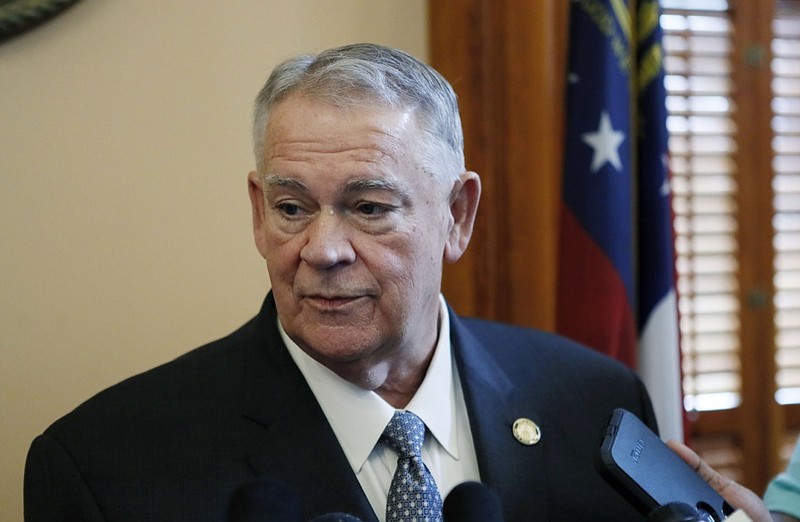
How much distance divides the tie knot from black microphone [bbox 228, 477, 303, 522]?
61cm

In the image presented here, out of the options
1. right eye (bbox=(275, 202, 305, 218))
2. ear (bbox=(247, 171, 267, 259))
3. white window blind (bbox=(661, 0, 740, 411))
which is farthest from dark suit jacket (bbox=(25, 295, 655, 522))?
white window blind (bbox=(661, 0, 740, 411))

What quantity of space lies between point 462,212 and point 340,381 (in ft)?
1.26

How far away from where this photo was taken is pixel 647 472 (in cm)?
124

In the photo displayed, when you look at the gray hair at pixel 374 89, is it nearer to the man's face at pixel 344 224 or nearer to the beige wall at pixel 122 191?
the man's face at pixel 344 224

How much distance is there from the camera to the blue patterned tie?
4.52 ft

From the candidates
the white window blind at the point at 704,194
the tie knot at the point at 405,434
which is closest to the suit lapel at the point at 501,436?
the tie knot at the point at 405,434

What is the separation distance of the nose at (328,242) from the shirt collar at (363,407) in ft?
0.75

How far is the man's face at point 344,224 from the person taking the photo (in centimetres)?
138

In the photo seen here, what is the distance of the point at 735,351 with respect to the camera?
2.60 m

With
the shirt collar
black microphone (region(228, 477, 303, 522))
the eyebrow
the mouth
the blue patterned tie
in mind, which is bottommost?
the blue patterned tie

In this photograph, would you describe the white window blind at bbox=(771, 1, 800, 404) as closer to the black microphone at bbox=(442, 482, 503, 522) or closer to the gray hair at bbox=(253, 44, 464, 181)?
the gray hair at bbox=(253, 44, 464, 181)

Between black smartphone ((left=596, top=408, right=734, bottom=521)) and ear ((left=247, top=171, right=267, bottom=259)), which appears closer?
black smartphone ((left=596, top=408, right=734, bottom=521))

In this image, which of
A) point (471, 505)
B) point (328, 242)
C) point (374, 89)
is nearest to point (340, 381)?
point (328, 242)

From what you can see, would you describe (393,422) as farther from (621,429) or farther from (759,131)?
(759,131)
